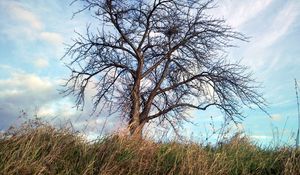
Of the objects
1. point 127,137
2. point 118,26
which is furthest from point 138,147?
point 118,26

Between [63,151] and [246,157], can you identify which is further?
[246,157]

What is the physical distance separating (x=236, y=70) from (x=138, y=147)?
12569 millimetres

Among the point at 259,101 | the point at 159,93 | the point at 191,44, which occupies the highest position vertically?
the point at 191,44

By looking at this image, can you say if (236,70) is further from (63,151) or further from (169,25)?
(63,151)

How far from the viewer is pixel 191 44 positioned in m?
19.5

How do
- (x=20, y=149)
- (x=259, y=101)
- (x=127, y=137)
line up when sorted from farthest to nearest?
1. (x=259, y=101)
2. (x=127, y=137)
3. (x=20, y=149)

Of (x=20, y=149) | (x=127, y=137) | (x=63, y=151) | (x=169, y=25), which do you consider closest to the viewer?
(x=20, y=149)

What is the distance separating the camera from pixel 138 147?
22.7ft

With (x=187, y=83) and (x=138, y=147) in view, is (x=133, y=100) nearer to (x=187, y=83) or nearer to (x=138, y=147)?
(x=187, y=83)

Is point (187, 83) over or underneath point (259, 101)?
over

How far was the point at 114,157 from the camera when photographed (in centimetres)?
648

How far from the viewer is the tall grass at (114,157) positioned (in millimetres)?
6012

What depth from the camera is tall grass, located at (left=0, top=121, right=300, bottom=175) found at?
19.7ft

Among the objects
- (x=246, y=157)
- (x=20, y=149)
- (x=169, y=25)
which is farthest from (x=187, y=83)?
(x=20, y=149)
